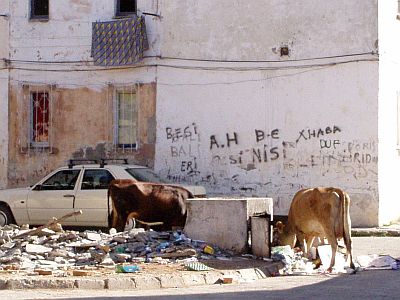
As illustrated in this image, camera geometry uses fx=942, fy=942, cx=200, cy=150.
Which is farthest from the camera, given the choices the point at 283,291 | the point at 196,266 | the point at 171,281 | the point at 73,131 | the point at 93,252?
the point at 73,131

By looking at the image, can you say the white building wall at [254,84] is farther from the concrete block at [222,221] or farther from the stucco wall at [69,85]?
the concrete block at [222,221]

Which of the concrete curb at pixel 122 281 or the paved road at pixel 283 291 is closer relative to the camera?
the paved road at pixel 283 291

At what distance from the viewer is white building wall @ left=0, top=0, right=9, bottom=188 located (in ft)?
88.7

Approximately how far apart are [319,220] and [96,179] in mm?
7977

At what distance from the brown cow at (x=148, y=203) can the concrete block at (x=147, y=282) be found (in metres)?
4.93

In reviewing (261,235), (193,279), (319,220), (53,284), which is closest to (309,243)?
(319,220)

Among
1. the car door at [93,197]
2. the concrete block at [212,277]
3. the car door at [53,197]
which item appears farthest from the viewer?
the car door at [53,197]

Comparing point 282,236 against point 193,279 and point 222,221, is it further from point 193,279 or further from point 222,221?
point 193,279

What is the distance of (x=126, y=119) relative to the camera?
2631cm

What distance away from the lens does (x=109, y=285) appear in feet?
45.1

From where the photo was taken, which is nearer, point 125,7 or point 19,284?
point 19,284

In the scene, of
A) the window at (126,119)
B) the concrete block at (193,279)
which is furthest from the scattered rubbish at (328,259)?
the window at (126,119)

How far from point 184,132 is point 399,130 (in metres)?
5.76

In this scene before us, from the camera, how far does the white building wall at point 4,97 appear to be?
27031 millimetres
